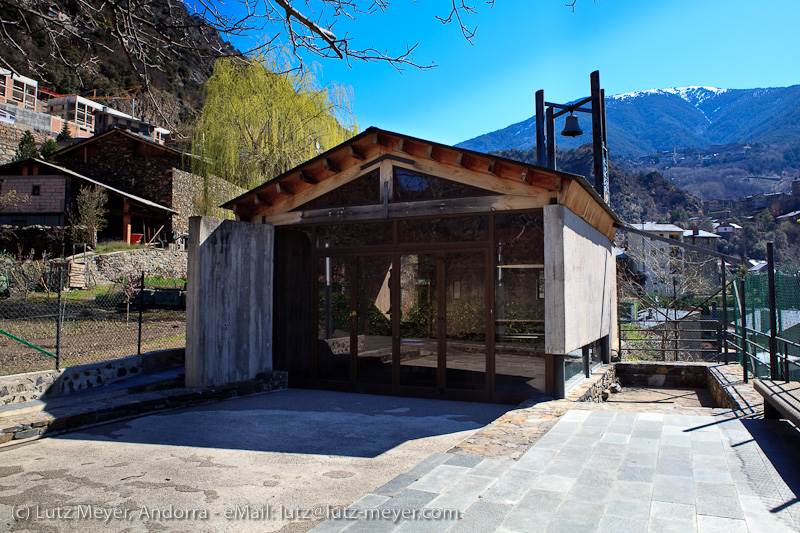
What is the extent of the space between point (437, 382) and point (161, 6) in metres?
5.57

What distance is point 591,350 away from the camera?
9414 millimetres

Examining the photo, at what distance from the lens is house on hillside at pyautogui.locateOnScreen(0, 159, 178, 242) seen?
2434 centimetres

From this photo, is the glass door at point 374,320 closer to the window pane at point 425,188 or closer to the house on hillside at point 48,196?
the window pane at point 425,188

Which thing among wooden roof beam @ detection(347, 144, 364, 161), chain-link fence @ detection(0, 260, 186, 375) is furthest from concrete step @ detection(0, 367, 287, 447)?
wooden roof beam @ detection(347, 144, 364, 161)

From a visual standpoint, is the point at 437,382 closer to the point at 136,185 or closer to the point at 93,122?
the point at 136,185

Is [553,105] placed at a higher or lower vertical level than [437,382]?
higher

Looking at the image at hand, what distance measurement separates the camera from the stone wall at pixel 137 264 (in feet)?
65.6

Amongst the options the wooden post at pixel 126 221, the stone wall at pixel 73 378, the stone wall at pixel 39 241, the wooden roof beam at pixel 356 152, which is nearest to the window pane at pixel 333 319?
the wooden roof beam at pixel 356 152

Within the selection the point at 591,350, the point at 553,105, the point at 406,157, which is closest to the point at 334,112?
the point at 553,105

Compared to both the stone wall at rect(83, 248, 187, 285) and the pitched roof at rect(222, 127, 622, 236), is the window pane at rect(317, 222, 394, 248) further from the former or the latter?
the stone wall at rect(83, 248, 187, 285)

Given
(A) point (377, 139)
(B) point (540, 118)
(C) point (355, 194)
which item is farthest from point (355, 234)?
(B) point (540, 118)

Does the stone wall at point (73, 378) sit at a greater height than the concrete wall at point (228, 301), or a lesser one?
lesser

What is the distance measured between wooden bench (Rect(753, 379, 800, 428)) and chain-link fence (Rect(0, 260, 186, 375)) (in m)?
7.79

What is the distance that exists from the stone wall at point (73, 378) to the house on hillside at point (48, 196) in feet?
60.9
